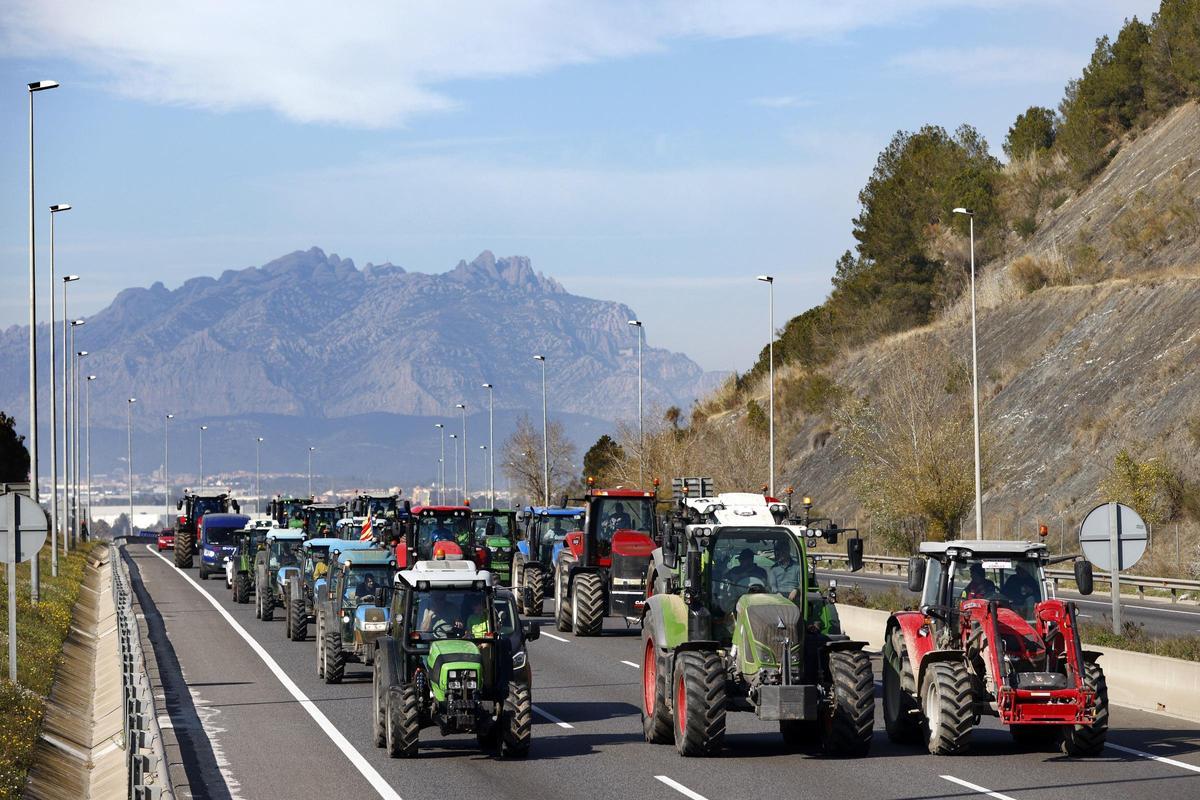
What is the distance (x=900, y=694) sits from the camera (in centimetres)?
1895

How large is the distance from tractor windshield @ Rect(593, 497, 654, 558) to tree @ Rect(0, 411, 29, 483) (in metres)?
58.6

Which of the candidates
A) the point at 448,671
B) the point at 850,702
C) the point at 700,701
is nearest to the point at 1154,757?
the point at 850,702

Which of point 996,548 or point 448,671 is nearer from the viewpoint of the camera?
point 448,671

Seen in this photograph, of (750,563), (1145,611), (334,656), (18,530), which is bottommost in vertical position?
(1145,611)

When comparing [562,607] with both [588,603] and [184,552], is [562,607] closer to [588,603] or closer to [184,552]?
[588,603]

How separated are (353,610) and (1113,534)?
11121 millimetres

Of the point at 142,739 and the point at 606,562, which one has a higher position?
the point at 606,562

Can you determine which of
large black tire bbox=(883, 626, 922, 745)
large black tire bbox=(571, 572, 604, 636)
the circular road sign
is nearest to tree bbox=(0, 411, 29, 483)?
large black tire bbox=(571, 572, 604, 636)

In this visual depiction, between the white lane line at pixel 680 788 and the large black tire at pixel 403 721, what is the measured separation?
8.91ft

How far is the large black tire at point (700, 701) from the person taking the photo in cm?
1730

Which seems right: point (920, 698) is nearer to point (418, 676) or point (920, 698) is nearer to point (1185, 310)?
point (418, 676)

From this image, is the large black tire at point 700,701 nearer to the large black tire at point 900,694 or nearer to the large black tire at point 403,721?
the large black tire at point 900,694

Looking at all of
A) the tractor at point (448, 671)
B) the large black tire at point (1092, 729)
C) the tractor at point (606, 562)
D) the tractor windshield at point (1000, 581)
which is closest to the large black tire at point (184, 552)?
the tractor at point (606, 562)

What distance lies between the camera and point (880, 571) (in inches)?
2405
